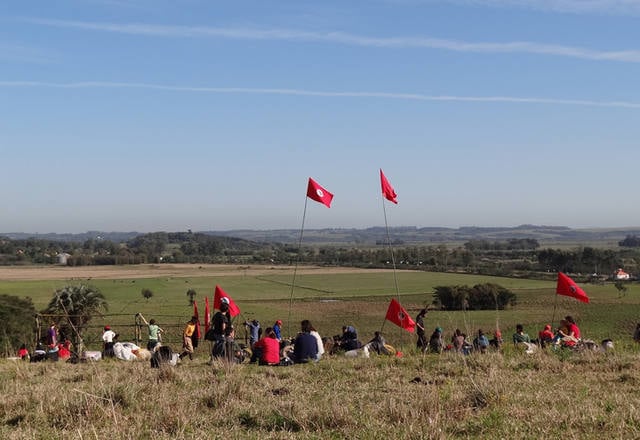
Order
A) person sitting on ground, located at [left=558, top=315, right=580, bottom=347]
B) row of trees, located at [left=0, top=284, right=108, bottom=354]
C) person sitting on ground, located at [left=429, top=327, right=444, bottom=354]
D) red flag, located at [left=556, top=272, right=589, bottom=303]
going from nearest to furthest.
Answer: person sitting on ground, located at [left=558, top=315, right=580, bottom=347], person sitting on ground, located at [left=429, top=327, right=444, bottom=354], red flag, located at [left=556, top=272, right=589, bottom=303], row of trees, located at [left=0, top=284, right=108, bottom=354]

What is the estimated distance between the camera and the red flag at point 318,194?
68.9 ft

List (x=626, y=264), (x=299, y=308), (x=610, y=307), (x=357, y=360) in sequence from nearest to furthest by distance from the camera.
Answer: (x=357, y=360) → (x=610, y=307) → (x=299, y=308) → (x=626, y=264)

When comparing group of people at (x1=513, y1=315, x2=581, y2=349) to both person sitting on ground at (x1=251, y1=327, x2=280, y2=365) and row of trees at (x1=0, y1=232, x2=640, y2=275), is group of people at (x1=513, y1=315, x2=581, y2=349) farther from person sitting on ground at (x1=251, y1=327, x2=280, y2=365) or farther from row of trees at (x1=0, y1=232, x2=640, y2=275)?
row of trees at (x1=0, y1=232, x2=640, y2=275)

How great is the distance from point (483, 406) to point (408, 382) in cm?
230

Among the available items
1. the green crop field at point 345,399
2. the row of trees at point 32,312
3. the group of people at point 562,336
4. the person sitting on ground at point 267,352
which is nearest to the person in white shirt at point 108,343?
the green crop field at point 345,399

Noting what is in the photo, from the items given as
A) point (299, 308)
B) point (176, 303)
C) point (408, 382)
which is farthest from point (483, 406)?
point (176, 303)

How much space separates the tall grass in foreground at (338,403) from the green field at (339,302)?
64.9ft

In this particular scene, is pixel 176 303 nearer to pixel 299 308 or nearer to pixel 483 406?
pixel 299 308

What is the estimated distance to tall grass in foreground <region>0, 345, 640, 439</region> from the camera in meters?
6.78

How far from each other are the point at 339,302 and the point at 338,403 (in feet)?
206

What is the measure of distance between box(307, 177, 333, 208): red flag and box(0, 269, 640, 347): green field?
36.0 ft

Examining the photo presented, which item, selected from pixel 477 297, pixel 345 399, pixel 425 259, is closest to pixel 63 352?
pixel 345 399

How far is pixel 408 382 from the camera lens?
1011cm

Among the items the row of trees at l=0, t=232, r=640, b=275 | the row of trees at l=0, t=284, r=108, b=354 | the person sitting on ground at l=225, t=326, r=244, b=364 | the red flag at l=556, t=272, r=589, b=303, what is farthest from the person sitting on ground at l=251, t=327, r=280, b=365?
the row of trees at l=0, t=232, r=640, b=275
